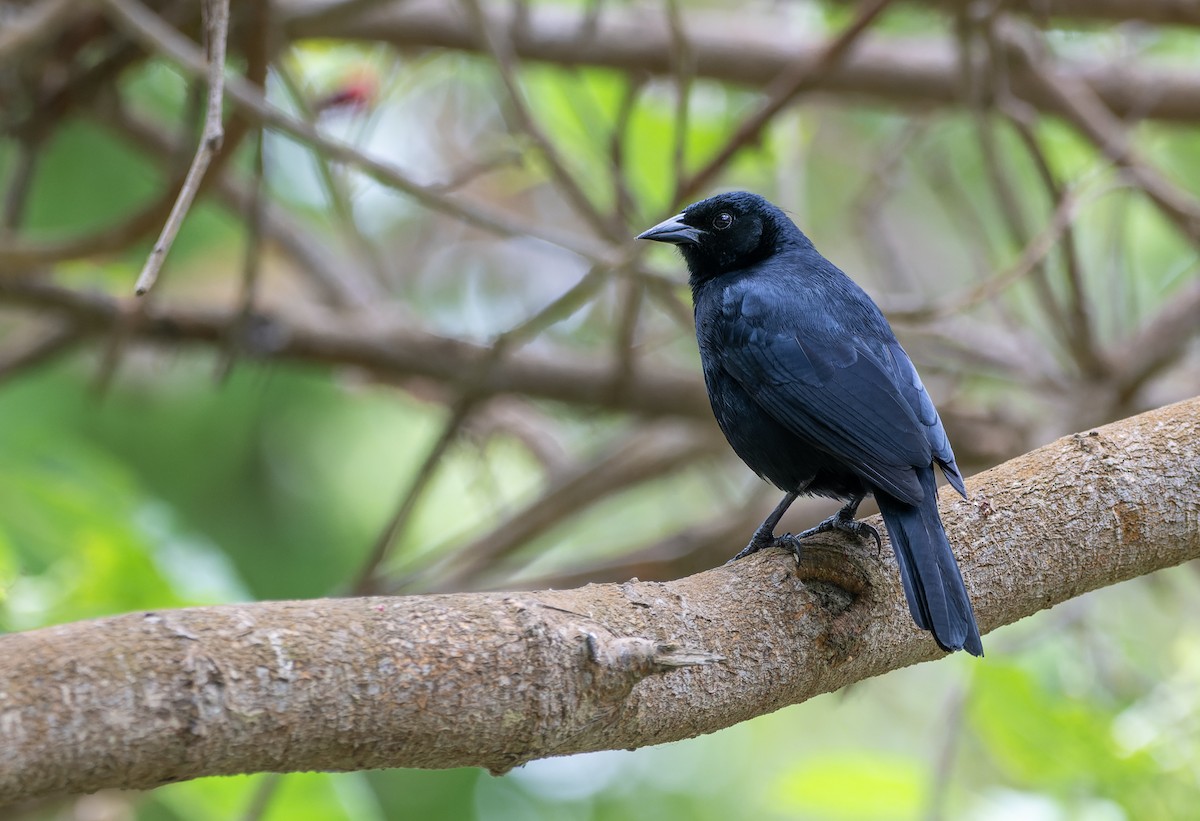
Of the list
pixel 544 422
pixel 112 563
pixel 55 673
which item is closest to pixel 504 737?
pixel 55 673

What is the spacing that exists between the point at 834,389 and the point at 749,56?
2845 millimetres

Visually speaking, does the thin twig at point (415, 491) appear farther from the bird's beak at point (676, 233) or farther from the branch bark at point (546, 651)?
the branch bark at point (546, 651)

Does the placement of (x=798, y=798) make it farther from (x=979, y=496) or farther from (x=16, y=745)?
(x=16, y=745)

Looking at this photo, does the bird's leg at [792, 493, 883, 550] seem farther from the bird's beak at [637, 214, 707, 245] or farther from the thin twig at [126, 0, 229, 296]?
the thin twig at [126, 0, 229, 296]

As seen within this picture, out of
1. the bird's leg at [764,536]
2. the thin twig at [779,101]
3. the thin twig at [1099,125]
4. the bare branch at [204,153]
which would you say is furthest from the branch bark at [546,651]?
the thin twig at [1099,125]

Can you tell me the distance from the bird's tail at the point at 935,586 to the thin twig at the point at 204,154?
1443 millimetres

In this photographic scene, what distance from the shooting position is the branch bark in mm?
1749

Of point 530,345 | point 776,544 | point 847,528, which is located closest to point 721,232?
point 847,528

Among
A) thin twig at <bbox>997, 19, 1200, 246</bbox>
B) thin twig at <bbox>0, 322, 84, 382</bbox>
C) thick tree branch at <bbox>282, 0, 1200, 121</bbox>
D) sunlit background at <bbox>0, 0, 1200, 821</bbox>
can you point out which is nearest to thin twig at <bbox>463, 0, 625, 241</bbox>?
sunlit background at <bbox>0, 0, 1200, 821</bbox>

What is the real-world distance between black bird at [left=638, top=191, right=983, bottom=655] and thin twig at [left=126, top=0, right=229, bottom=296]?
1.36 metres

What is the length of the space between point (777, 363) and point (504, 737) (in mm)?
1538

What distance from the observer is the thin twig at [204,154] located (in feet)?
6.41

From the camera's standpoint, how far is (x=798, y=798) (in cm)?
398

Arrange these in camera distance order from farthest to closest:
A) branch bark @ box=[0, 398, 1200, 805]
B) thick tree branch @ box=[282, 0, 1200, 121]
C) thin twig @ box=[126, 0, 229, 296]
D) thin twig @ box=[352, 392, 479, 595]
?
Answer: thick tree branch @ box=[282, 0, 1200, 121], thin twig @ box=[352, 392, 479, 595], thin twig @ box=[126, 0, 229, 296], branch bark @ box=[0, 398, 1200, 805]
